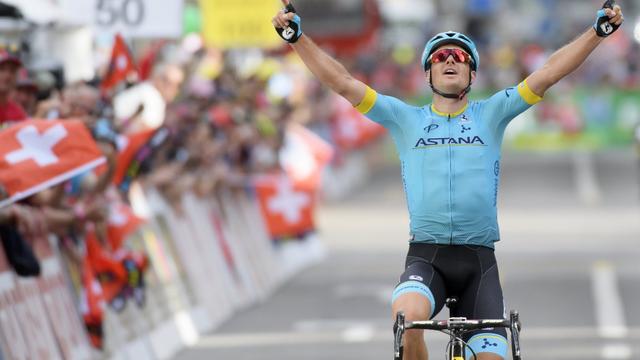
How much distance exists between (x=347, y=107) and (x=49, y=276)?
100ft

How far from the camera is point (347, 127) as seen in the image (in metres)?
44.6

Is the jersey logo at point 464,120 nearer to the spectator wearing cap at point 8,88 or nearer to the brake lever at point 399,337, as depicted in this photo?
the brake lever at point 399,337

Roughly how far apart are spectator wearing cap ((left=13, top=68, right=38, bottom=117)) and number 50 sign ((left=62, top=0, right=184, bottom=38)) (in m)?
3.36

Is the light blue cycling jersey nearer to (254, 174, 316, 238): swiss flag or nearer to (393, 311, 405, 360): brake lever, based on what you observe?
(393, 311, 405, 360): brake lever

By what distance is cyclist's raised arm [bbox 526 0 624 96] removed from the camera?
1048 cm

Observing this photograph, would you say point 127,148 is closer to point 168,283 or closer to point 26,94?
point 168,283

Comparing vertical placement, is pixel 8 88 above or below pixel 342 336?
above

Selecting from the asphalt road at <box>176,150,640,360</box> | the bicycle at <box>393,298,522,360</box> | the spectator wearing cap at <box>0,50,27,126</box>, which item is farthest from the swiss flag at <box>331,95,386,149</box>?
the bicycle at <box>393,298,522,360</box>

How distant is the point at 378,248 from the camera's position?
3017 cm

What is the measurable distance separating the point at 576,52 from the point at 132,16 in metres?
8.05

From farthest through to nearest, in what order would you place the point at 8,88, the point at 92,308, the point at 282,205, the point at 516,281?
the point at 282,205 < the point at 516,281 < the point at 92,308 < the point at 8,88

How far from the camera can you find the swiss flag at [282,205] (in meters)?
25.7

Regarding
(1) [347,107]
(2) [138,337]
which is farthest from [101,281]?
(1) [347,107]

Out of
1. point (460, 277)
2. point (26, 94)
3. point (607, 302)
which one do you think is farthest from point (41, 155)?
point (607, 302)
